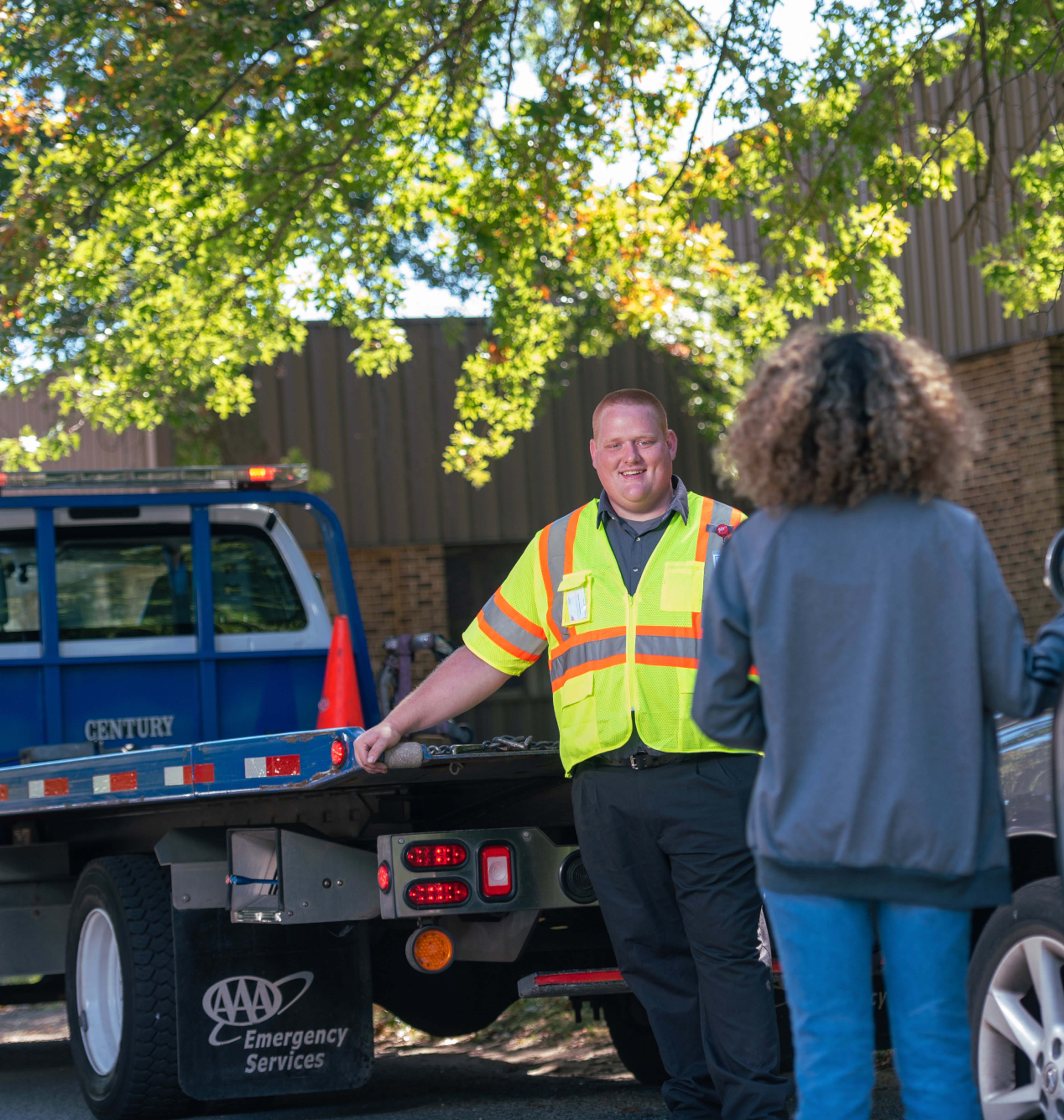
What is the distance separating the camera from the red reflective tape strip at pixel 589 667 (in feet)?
14.5

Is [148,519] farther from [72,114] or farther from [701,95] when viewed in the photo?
[701,95]

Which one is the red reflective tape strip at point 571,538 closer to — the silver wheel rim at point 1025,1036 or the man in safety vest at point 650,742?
the man in safety vest at point 650,742

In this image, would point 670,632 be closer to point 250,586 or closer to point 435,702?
point 435,702

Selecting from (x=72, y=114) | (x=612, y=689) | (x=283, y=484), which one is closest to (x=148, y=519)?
(x=283, y=484)

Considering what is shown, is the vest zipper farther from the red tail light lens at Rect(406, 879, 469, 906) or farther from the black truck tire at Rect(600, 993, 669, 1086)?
the black truck tire at Rect(600, 993, 669, 1086)

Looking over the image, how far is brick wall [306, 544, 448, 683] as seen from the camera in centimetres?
1892

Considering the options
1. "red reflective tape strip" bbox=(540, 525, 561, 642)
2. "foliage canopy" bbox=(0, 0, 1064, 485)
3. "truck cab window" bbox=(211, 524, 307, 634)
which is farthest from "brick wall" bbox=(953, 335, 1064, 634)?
"red reflective tape strip" bbox=(540, 525, 561, 642)

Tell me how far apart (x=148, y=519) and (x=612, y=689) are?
4.20 metres

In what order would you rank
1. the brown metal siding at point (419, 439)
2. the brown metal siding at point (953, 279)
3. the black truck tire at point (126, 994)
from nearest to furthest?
the black truck tire at point (126, 994) → the brown metal siding at point (953, 279) → the brown metal siding at point (419, 439)

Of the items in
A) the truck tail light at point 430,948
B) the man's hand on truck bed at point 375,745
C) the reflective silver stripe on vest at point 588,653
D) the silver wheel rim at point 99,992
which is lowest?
the silver wheel rim at point 99,992

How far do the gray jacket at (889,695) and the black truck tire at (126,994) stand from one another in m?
3.10

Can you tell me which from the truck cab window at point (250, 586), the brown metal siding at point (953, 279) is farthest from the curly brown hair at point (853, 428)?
the brown metal siding at point (953, 279)

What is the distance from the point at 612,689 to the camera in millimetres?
4414

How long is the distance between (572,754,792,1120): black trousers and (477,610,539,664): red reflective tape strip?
0.41 metres
